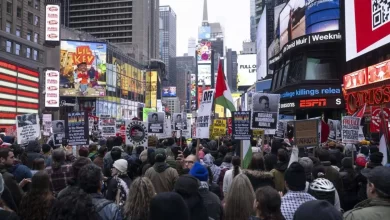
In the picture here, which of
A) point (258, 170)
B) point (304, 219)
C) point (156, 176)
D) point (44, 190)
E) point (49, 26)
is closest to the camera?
point (304, 219)

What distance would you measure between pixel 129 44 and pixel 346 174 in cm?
14206

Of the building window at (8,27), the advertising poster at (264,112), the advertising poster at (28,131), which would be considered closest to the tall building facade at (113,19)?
the building window at (8,27)

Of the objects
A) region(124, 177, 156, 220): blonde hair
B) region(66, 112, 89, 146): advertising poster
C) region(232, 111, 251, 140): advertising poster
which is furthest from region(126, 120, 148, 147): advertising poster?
region(124, 177, 156, 220): blonde hair

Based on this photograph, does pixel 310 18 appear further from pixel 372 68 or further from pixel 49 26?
pixel 49 26

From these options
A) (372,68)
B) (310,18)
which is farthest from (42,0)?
(372,68)

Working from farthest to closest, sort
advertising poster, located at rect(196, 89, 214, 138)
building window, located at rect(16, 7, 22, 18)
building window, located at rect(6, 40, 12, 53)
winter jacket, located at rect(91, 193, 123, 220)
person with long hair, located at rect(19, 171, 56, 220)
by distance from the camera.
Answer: building window, located at rect(16, 7, 22, 18) < building window, located at rect(6, 40, 12, 53) < advertising poster, located at rect(196, 89, 214, 138) < person with long hair, located at rect(19, 171, 56, 220) < winter jacket, located at rect(91, 193, 123, 220)

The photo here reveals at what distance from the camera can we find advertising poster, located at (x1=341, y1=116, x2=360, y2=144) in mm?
12961

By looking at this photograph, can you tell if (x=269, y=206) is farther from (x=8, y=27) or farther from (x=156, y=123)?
(x=8, y=27)

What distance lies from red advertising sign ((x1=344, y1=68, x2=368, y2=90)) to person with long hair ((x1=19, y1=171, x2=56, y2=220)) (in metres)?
21.1

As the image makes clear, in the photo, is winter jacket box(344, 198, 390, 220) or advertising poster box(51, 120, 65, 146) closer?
winter jacket box(344, 198, 390, 220)

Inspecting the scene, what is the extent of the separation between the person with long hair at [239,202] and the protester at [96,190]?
1.28 metres

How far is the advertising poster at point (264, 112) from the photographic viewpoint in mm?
11672

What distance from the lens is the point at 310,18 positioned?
41688mm

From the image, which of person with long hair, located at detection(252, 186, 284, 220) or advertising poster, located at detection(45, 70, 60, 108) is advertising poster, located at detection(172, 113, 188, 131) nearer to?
person with long hair, located at detection(252, 186, 284, 220)
